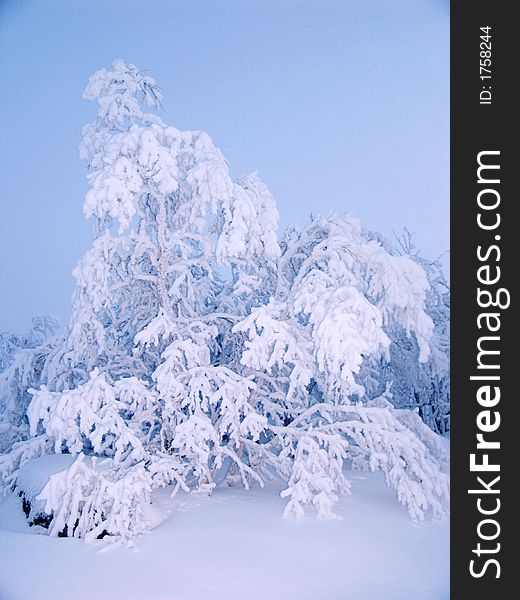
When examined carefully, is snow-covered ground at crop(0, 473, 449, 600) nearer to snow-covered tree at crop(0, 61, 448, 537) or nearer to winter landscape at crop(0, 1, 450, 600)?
winter landscape at crop(0, 1, 450, 600)

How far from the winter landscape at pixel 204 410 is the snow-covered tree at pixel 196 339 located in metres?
0.02

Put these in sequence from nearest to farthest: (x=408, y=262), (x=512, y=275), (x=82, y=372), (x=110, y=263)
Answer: (x=512, y=275), (x=408, y=262), (x=110, y=263), (x=82, y=372)

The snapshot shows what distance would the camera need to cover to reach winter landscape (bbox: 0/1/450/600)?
468cm

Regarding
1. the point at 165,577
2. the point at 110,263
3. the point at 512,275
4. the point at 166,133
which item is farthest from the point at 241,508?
the point at 166,133

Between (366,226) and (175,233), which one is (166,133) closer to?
(175,233)

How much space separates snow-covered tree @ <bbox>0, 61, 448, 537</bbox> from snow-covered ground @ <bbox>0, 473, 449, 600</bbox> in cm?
26

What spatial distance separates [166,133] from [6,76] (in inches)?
99.2

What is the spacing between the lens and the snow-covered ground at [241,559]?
4324 mm

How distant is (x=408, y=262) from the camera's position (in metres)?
5.72

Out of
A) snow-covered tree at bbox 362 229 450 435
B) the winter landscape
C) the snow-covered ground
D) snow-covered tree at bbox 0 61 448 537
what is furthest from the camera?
snow-covered tree at bbox 362 229 450 435

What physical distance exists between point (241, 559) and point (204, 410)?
1.55m

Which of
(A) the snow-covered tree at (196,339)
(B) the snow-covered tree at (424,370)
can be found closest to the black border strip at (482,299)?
(A) the snow-covered tree at (196,339)

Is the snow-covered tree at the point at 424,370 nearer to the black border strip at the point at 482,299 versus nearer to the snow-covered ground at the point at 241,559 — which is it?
the snow-covered ground at the point at 241,559

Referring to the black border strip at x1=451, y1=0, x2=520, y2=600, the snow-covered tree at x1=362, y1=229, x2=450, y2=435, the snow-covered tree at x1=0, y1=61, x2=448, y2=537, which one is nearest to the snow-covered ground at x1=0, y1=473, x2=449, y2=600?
the snow-covered tree at x1=0, y1=61, x2=448, y2=537
